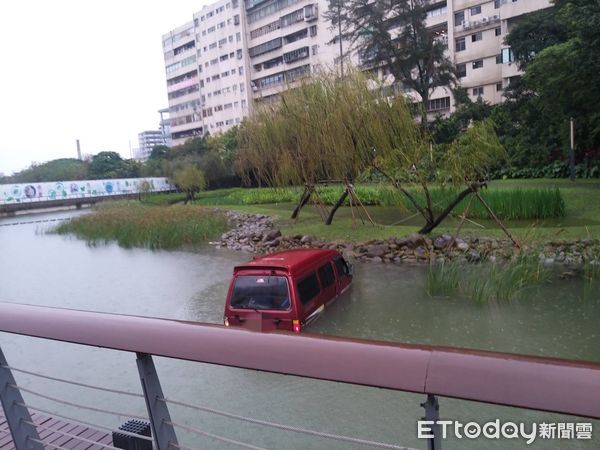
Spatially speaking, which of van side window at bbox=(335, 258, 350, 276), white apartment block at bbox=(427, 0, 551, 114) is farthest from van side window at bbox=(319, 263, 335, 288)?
white apartment block at bbox=(427, 0, 551, 114)

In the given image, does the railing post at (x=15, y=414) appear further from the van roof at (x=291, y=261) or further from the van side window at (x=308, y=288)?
the van side window at (x=308, y=288)

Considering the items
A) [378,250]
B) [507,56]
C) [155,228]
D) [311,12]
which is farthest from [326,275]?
[311,12]

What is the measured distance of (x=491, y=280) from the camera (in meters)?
8.00

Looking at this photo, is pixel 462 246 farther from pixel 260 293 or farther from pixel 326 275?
pixel 260 293

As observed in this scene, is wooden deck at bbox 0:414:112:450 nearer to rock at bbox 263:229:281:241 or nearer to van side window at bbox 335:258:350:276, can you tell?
van side window at bbox 335:258:350:276

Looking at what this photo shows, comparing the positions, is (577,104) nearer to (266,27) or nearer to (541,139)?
(541,139)

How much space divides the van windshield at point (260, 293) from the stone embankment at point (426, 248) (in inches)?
181

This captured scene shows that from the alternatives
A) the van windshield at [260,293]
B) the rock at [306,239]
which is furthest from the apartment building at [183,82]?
the van windshield at [260,293]

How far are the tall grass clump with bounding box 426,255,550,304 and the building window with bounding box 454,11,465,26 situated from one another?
109 ft

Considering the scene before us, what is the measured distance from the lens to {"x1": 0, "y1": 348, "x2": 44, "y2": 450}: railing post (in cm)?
200

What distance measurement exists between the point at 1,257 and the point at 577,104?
2389 centimetres

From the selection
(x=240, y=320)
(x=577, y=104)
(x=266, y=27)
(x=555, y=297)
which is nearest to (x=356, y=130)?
(x=555, y=297)

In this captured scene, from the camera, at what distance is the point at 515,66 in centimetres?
3188

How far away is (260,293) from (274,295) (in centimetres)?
21
